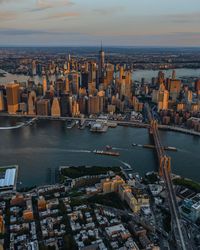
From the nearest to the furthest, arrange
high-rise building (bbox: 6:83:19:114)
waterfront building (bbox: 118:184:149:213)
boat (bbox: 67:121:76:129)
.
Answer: waterfront building (bbox: 118:184:149:213), boat (bbox: 67:121:76:129), high-rise building (bbox: 6:83:19:114)

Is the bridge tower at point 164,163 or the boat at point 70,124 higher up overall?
the bridge tower at point 164,163

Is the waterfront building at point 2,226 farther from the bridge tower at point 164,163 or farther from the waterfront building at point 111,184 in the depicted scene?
the bridge tower at point 164,163

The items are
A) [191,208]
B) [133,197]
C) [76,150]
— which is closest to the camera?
[191,208]

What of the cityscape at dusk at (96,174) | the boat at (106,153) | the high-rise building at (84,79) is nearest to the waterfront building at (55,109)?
the cityscape at dusk at (96,174)

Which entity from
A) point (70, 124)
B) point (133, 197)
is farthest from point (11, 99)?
point (133, 197)

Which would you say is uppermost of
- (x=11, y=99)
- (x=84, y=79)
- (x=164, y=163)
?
(x=84, y=79)

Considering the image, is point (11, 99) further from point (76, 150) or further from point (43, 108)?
point (76, 150)

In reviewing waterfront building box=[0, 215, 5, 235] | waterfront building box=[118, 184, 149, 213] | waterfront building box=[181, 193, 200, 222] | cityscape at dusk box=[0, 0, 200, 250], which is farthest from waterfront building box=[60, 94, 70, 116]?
waterfront building box=[181, 193, 200, 222]

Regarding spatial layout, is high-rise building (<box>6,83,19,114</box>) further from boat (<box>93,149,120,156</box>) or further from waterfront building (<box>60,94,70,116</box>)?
boat (<box>93,149,120,156</box>)

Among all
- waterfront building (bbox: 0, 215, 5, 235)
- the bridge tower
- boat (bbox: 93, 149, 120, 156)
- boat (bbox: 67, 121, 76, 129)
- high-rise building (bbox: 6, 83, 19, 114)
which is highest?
high-rise building (bbox: 6, 83, 19, 114)

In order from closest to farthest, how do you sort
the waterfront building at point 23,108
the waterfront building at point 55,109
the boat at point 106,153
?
1. the boat at point 106,153
2. the waterfront building at point 55,109
3. the waterfront building at point 23,108
